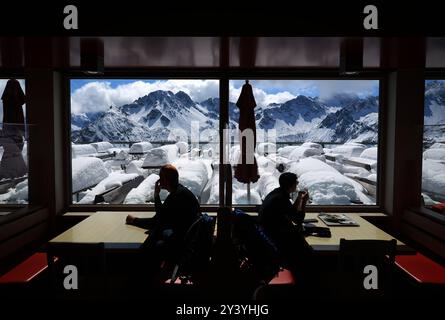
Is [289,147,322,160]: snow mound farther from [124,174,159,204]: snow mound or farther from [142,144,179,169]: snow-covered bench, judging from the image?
[124,174,159,204]: snow mound

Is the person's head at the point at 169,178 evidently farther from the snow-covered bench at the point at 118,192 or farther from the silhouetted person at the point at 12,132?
the silhouetted person at the point at 12,132

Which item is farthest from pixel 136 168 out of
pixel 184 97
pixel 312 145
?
pixel 312 145

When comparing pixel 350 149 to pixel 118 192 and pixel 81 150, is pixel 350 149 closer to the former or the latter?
pixel 118 192

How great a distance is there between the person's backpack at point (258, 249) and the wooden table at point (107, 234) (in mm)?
784

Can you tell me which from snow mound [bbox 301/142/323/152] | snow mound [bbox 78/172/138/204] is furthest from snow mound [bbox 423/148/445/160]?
snow mound [bbox 78/172/138/204]

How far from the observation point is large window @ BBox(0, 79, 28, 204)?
375 cm

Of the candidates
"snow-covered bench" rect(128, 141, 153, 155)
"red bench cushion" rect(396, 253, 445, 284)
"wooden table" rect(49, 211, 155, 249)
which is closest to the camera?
"wooden table" rect(49, 211, 155, 249)

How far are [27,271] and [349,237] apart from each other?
8.48ft

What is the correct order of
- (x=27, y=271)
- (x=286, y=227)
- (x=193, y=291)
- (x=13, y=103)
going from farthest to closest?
(x=13, y=103), (x=27, y=271), (x=286, y=227), (x=193, y=291)

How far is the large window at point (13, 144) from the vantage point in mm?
3746

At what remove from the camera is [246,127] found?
12.6ft

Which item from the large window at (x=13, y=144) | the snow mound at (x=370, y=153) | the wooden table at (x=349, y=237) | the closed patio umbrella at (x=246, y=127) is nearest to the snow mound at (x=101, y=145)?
the large window at (x=13, y=144)

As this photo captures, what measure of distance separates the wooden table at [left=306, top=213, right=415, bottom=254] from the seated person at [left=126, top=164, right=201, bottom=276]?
0.95 m

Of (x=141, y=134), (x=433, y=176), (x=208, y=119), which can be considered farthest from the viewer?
(x=141, y=134)
